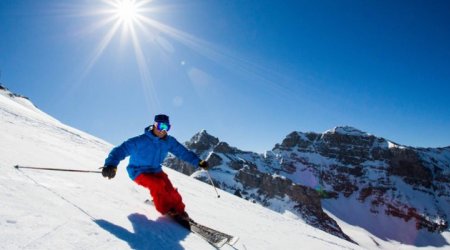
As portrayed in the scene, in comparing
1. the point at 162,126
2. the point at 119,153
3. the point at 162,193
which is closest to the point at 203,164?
the point at 162,126

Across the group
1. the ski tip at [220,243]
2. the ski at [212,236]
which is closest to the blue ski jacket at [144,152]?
the ski at [212,236]

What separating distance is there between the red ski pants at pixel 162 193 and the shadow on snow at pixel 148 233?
2.00ft

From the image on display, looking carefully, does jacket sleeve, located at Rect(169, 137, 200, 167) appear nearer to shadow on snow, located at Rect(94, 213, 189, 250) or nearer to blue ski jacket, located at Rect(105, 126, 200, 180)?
blue ski jacket, located at Rect(105, 126, 200, 180)

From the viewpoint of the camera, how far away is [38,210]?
3344 mm

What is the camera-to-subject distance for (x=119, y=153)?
229 inches

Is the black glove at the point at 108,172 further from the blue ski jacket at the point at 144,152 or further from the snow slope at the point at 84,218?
the blue ski jacket at the point at 144,152

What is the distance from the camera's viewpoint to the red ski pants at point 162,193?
5.53 m

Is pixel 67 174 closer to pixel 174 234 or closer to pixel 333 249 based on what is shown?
pixel 174 234

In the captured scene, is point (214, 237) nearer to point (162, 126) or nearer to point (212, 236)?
point (212, 236)

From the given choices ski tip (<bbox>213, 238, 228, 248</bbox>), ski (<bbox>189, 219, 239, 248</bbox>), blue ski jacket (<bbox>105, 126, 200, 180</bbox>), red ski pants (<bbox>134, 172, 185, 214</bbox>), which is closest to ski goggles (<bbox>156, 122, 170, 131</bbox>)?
blue ski jacket (<bbox>105, 126, 200, 180</bbox>)

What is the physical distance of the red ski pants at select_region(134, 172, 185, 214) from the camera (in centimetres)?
553

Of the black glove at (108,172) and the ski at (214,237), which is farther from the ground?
the black glove at (108,172)

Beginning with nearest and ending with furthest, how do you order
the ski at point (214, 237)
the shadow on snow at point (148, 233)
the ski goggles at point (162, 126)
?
the shadow on snow at point (148, 233) < the ski at point (214, 237) < the ski goggles at point (162, 126)

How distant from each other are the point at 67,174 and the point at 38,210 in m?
2.65
